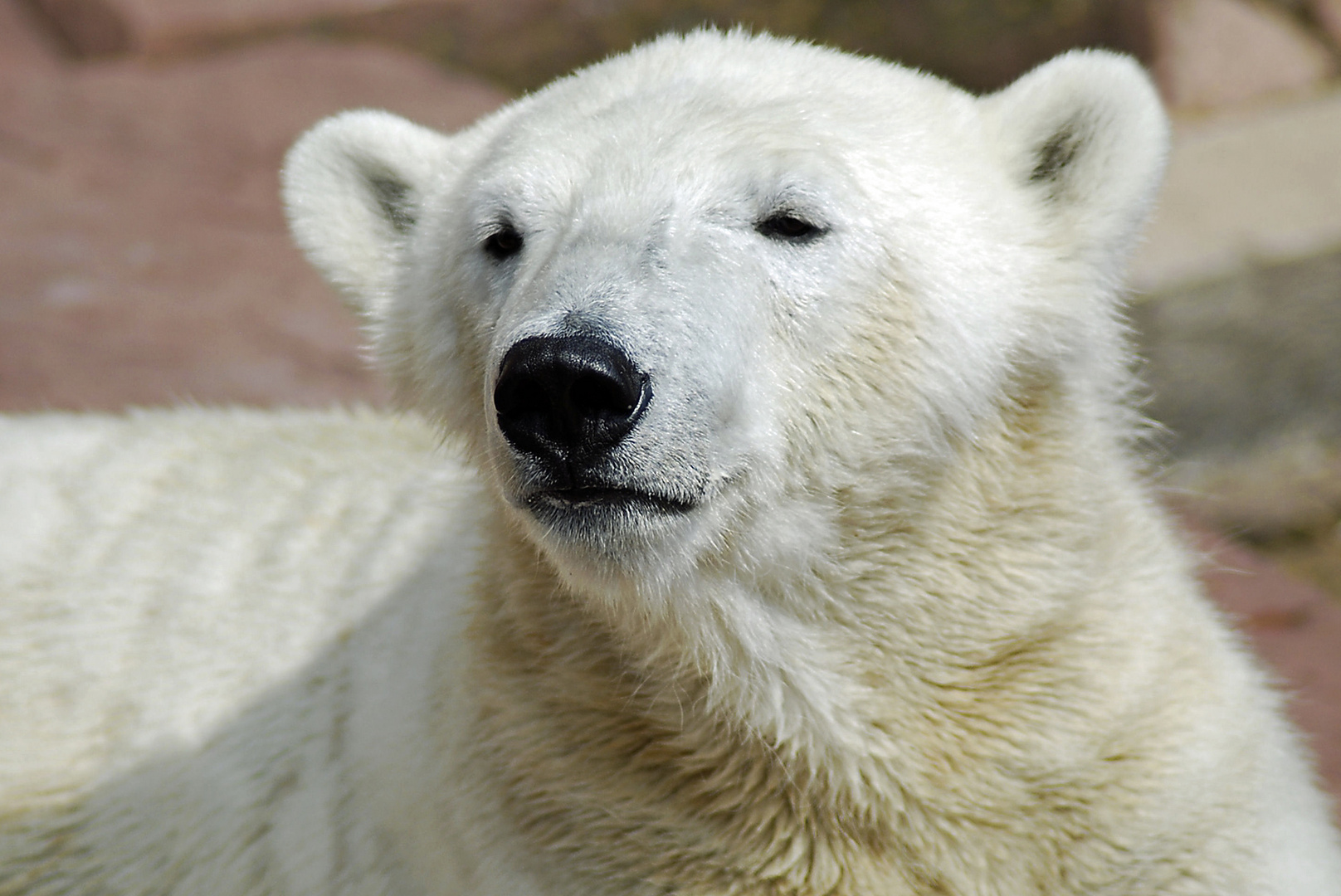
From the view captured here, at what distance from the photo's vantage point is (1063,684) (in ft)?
6.64

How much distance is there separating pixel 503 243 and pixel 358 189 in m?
0.52

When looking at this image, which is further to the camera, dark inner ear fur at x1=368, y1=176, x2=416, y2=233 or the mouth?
dark inner ear fur at x1=368, y1=176, x2=416, y2=233

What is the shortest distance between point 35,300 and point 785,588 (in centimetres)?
413

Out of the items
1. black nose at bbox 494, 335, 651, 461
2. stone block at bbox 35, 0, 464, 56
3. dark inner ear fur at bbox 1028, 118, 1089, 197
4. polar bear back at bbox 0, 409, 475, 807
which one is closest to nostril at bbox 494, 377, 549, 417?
black nose at bbox 494, 335, 651, 461

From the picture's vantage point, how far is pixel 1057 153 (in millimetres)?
2209

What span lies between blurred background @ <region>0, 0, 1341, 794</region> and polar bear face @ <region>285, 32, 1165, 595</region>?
0.93m

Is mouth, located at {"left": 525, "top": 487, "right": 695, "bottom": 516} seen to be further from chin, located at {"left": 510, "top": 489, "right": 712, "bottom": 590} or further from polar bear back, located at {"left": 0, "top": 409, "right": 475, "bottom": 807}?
polar bear back, located at {"left": 0, "top": 409, "right": 475, "bottom": 807}

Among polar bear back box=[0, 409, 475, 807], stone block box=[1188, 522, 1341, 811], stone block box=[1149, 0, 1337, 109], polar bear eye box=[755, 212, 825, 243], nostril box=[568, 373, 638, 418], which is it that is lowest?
polar bear back box=[0, 409, 475, 807]

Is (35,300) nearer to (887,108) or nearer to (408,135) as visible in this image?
(408,135)

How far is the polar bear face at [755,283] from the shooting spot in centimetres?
177

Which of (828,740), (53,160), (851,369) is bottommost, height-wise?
(53,160)

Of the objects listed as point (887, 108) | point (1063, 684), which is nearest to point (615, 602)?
point (1063, 684)

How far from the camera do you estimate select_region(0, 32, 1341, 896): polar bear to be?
6.11 ft

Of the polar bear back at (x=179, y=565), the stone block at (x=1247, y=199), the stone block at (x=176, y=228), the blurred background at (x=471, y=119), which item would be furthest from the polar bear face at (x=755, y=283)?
the stone block at (x=1247, y=199)
